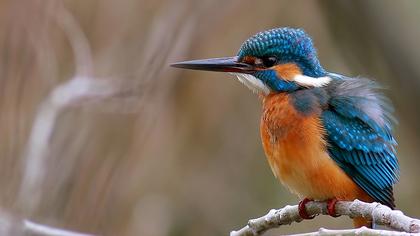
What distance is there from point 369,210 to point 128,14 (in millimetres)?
3121

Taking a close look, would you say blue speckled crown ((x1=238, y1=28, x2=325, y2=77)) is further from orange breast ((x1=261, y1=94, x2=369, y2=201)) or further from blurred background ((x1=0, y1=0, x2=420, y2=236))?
blurred background ((x1=0, y1=0, x2=420, y2=236))

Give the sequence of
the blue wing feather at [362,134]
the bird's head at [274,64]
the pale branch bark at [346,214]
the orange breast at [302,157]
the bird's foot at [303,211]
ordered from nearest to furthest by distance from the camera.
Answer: the pale branch bark at [346,214]
the bird's foot at [303,211]
the orange breast at [302,157]
the blue wing feather at [362,134]
the bird's head at [274,64]

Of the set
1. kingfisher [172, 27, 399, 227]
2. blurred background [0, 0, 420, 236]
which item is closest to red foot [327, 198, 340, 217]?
kingfisher [172, 27, 399, 227]

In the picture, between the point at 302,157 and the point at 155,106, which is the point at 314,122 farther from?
the point at 155,106

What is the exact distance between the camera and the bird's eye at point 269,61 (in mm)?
4133

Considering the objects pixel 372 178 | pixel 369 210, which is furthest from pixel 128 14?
pixel 369 210

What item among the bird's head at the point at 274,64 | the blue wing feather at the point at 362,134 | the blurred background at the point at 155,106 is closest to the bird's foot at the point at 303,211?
the blue wing feather at the point at 362,134

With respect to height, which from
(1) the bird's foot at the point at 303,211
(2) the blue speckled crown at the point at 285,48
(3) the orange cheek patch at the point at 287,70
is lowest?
(1) the bird's foot at the point at 303,211

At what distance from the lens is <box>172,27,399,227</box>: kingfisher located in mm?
3865

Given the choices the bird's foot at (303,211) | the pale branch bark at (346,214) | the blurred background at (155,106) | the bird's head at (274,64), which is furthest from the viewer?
Result: the blurred background at (155,106)

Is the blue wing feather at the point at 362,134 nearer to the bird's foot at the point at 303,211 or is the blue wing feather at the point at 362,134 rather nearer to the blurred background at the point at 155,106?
the bird's foot at the point at 303,211

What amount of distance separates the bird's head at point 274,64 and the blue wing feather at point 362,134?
0.14m

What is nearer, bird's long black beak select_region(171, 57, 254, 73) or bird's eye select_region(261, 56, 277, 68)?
bird's long black beak select_region(171, 57, 254, 73)

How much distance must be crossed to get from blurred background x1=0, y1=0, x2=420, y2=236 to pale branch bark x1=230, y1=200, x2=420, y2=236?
4.27 feet
